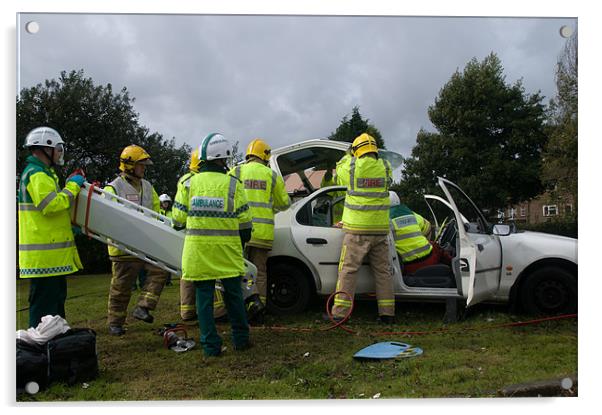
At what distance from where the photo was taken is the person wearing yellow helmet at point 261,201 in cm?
474

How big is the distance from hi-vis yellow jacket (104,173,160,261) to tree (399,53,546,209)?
8.07 ft

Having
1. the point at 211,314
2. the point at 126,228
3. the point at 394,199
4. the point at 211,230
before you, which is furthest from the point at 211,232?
the point at 394,199

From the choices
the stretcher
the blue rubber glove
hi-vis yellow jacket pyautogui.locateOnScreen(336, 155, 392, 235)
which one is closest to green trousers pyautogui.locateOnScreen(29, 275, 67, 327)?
the stretcher

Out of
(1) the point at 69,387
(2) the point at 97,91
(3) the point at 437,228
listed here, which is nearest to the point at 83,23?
(2) the point at 97,91

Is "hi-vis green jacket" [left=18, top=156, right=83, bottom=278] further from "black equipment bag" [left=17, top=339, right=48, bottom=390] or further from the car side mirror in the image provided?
the car side mirror

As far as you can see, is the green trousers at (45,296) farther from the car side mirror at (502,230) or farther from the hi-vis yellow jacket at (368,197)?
the car side mirror at (502,230)

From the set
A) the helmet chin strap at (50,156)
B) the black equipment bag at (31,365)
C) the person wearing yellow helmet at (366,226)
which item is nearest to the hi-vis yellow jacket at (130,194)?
the helmet chin strap at (50,156)

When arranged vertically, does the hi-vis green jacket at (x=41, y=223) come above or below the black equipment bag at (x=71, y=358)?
above

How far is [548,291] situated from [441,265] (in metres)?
0.94

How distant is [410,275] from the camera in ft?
15.9

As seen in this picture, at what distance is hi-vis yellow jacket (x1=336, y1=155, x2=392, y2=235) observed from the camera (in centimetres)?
452

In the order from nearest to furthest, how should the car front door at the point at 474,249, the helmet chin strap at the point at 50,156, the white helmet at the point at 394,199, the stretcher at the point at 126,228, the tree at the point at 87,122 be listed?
the tree at the point at 87,122 < the helmet chin strap at the point at 50,156 < the stretcher at the point at 126,228 < the car front door at the point at 474,249 < the white helmet at the point at 394,199

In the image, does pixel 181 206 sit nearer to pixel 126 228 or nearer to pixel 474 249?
pixel 126 228

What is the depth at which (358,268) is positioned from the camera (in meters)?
4.55
